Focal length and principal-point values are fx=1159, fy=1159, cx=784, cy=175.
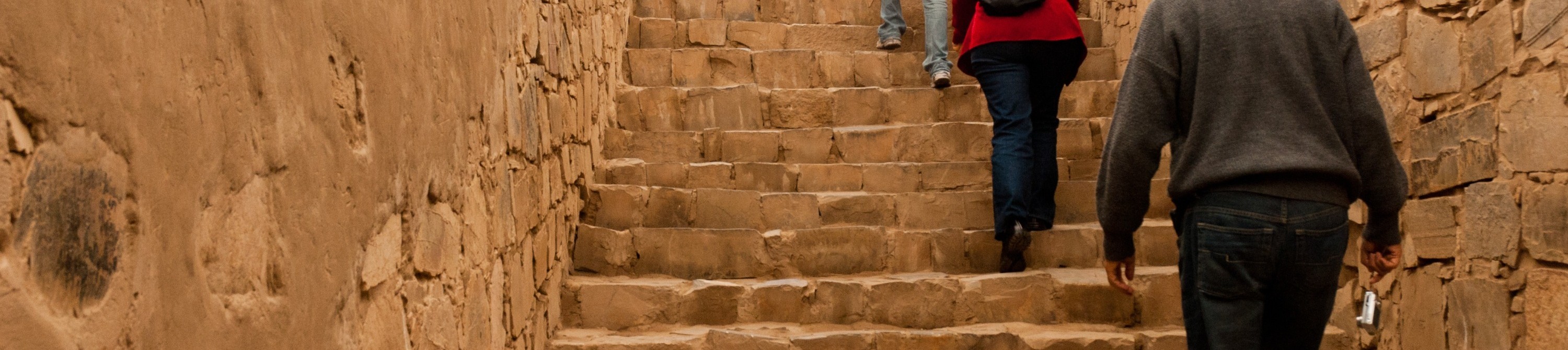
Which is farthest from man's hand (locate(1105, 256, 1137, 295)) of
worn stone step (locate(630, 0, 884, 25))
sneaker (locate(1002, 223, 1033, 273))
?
worn stone step (locate(630, 0, 884, 25))

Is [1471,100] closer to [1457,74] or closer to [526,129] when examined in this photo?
[1457,74]

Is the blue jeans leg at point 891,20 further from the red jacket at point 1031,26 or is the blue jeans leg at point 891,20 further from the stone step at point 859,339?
the stone step at point 859,339

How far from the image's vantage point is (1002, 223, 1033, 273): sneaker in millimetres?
3756

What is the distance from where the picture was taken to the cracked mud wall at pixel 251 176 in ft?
2.99

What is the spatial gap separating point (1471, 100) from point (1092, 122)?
6.99 ft

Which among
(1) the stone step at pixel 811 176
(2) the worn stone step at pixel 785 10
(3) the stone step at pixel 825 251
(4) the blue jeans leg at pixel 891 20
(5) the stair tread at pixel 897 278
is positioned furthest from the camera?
(2) the worn stone step at pixel 785 10

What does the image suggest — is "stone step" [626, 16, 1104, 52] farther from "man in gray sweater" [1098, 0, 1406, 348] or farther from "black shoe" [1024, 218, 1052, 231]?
"man in gray sweater" [1098, 0, 1406, 348]

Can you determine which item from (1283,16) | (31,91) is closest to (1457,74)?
(1283,16)

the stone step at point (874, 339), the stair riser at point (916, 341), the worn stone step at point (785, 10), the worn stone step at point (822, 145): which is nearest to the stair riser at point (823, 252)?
the stone step at point (874, 339)

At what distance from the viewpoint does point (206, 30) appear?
1.17 meters

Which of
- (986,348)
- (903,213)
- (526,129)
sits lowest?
(986,348)

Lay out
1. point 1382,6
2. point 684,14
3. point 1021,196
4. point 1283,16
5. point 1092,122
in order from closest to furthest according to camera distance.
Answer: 1. point 1283,16
2. point 1382,6
3. point 1021,196
4. point 1092,122
5. point 684,14

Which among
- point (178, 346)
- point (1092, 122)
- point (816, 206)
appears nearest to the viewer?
point (178, 346)

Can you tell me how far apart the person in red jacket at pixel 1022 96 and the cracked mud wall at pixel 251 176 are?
1.76 m
